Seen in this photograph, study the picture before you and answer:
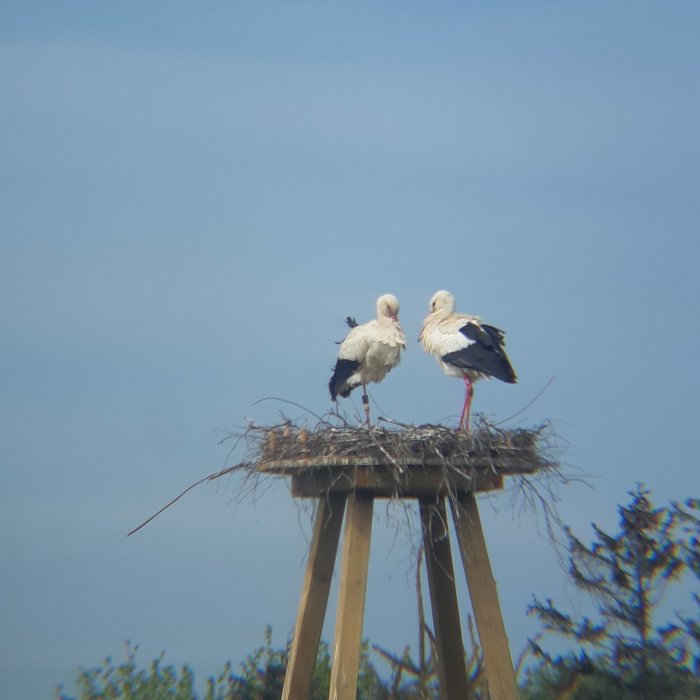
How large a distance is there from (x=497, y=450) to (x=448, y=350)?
1.63 metres

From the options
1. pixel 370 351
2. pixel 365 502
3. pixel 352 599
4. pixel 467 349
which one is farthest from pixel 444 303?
pixel 352 599

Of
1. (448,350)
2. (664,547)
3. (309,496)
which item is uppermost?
(448,350)

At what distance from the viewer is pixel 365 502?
5.54 metres

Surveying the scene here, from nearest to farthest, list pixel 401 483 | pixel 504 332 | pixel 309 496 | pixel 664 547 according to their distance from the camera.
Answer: pixel 401 483, pixel 309 496, pixel 664 547, pixel 504 332

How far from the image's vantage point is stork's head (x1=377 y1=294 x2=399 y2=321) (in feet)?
25.6

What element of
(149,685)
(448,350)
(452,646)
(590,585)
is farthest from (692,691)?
(149,685)

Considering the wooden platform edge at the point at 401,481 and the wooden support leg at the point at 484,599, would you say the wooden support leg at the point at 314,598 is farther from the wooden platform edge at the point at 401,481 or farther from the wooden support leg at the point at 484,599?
the wooden support leg at the point at 484,599

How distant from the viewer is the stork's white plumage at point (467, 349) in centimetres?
684

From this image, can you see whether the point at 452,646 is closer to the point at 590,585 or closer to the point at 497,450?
the point at 590,585

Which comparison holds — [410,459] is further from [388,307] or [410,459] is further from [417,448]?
[388,307]

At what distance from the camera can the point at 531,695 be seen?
22.2 feet

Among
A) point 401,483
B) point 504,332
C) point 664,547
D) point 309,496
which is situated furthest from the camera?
point 504,332

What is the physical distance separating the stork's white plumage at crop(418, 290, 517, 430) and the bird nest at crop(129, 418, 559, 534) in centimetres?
98

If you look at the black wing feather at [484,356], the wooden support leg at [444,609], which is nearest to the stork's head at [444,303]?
the black wing feather at [484,356]
